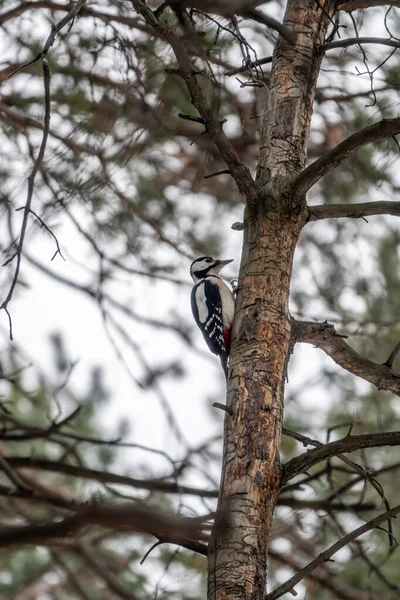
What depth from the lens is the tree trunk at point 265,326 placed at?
215cm

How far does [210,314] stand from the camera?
391cm

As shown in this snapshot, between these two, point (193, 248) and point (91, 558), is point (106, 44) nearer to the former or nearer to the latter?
point (193, 248)

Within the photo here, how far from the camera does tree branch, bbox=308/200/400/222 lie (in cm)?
260

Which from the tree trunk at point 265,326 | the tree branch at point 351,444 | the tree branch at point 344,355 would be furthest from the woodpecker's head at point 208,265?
the tree branch at point 351,444

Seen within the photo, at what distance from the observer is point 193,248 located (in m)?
5.04

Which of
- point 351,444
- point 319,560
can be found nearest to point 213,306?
point 351,444

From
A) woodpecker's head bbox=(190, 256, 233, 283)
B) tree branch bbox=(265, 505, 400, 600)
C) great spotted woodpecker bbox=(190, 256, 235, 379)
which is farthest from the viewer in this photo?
woodpecker's head bbox=(190, 256, 233, 283)

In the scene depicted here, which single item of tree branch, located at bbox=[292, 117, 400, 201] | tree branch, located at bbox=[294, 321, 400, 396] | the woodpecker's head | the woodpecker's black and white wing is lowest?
tree branch, located at bbox=[294, 321, 400, 396]

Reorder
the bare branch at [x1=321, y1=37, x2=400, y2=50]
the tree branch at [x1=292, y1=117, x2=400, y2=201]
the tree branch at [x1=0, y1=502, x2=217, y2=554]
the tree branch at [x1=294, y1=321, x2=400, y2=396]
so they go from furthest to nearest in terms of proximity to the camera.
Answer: the bare branch at [x1=321, y1=37, x2=400, y2=50] < the tree branch at [x1=294, y1=321, x2=400, y2=396] < the tree branch at [x1=292, y1=117, x2=400, y2=201] < the tree branch at [x1=0, y1=502, x2=217, y2=554]

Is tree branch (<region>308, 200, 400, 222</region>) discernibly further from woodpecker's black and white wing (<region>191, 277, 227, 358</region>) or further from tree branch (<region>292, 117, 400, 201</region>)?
woodpecker's black and white wing (<region>191, 277, 227, 358</region>)

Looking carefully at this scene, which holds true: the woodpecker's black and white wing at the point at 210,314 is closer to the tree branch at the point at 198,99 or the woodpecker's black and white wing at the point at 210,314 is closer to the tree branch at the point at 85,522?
the tree branch at the point at 198,99

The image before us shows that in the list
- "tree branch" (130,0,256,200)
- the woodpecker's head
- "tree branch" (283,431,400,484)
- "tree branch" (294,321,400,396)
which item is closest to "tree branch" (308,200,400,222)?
"tree branch" (130,0,256,200)

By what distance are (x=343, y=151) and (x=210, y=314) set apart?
1.61 metres

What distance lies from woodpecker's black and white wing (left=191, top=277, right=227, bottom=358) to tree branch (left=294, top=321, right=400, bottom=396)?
3.84 ft
